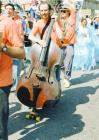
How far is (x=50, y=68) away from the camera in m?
5.92

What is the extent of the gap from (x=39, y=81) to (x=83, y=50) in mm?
5970

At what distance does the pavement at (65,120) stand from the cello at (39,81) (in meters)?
0.30

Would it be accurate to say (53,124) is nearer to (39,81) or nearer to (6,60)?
(39,81)

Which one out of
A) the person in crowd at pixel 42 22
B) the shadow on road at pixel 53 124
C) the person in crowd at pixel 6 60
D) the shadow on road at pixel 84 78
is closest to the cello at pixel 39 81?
the person in crowd at pixel 42 22

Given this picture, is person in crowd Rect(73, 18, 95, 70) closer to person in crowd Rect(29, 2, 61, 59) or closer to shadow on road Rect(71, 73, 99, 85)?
shadow on road Rect(71, 73, 99, 85)

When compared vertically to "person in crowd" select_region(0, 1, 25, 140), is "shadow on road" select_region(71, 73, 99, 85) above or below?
below

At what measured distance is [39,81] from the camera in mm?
5641

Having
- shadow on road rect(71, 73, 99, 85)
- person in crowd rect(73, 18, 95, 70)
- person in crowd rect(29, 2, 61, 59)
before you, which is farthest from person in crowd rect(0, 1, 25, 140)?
person in crowd rect(73, 18, 95, 70)

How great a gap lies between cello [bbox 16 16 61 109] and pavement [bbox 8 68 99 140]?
0.30 m

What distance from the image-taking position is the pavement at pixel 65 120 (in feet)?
17.4

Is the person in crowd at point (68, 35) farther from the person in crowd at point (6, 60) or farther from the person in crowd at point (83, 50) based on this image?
the person in crowd at point (6, 60)

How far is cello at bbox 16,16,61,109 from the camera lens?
5.63 metres

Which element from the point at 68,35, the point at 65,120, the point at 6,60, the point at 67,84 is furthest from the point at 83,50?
the point at 6,60

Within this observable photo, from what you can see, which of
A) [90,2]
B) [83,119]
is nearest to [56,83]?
[83,119]
